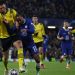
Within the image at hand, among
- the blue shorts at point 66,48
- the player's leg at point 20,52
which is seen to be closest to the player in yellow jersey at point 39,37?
the blue shorts at point 66,48

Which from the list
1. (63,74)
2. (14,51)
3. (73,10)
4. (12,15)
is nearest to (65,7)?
(73,10)

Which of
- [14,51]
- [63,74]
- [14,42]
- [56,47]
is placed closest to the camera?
[14,42]

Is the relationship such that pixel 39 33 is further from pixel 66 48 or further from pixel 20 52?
pixel 20 52

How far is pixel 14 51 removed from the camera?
29656 mm

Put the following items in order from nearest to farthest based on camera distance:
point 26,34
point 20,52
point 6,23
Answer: point 20,52 < point 26,34 < point 6,23

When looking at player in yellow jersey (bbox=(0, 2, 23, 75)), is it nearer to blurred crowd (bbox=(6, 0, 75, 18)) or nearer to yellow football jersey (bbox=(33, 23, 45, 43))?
yellow football jersey (bbox=(33, 23, 45, 43))

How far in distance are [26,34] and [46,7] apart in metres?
23.9

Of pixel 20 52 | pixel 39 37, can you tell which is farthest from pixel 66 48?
pixel 20 52

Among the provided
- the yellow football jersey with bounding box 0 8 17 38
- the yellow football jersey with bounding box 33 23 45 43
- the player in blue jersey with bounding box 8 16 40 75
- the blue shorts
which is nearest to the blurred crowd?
the blue shorts

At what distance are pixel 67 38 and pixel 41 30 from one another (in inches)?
62.0

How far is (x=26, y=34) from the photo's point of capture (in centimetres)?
1295

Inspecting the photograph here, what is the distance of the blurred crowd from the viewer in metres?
35.4

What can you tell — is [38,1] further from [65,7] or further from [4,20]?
[4,20]

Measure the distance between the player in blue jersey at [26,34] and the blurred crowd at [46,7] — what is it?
71.4 ft
